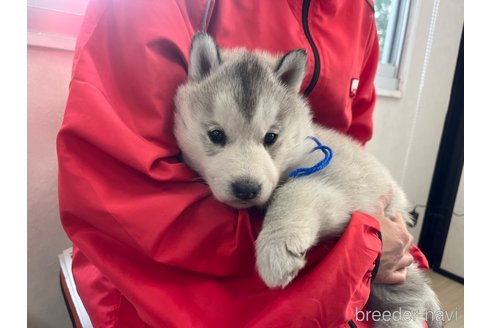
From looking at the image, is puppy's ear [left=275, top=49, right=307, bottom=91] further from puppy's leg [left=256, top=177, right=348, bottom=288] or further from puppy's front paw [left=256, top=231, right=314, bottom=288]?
puppy's front paw [left=256, top=231, right=314, bottom=288]

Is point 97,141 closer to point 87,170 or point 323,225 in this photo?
point 87,170

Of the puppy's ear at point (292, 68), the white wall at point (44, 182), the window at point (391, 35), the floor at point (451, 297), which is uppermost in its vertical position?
the window at point (391, 35)

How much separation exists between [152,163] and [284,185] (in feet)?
1.18

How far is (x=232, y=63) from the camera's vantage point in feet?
3.35

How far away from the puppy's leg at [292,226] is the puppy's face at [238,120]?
0.05 metres

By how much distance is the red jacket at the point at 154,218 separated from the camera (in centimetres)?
76

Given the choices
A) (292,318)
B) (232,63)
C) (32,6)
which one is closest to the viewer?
(292,318)

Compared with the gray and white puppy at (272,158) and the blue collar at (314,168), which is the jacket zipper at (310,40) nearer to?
the gray and white puppy at (272,158)

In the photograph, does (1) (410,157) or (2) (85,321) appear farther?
(1) (410,157)

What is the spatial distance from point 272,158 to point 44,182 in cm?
89

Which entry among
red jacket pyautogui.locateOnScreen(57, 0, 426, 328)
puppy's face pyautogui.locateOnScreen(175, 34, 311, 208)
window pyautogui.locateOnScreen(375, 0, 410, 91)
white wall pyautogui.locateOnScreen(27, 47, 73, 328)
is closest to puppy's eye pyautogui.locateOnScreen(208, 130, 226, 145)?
puppy's face pyautogui.locateOnScreen(175, 34, 311, 208)

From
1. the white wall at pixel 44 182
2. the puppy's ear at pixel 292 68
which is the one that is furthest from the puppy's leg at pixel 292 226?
the white wall at pixel 44 182

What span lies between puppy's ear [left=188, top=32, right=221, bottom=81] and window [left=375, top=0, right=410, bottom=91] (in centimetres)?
217

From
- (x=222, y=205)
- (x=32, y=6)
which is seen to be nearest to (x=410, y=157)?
(x=222, y=205)
